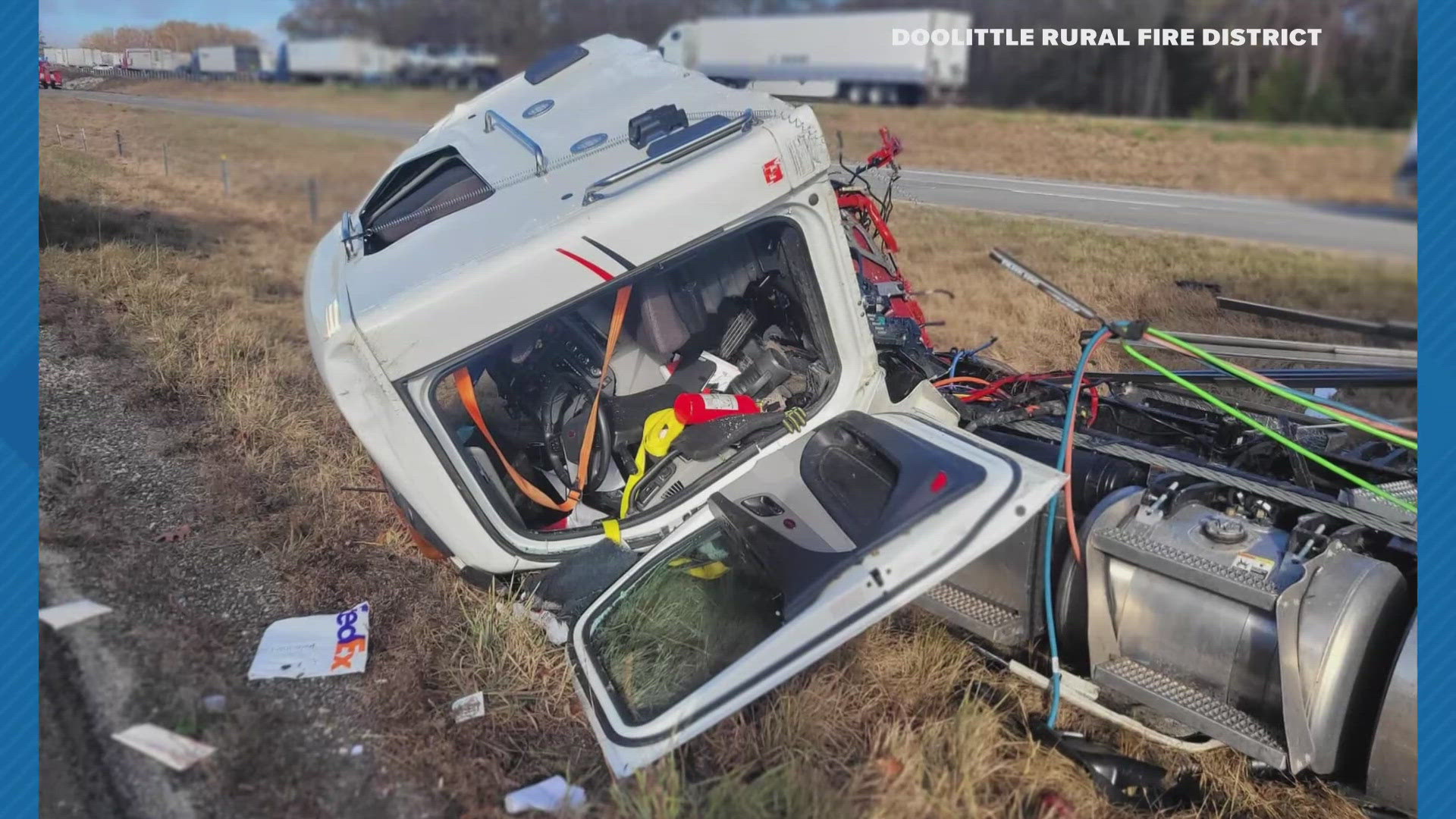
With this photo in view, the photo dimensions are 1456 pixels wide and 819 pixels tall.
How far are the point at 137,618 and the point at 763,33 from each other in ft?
52.4

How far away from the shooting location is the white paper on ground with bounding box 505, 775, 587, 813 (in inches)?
97.6

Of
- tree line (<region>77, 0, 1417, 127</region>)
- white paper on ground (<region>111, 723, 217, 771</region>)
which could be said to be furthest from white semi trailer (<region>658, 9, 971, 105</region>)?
white paper on ground (<region>111, 723, 217, 771</region>)

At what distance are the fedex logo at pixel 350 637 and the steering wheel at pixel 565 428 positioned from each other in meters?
0.88

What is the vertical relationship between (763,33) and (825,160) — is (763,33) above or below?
above

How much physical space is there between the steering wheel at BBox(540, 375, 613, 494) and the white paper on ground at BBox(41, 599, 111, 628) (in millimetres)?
1632

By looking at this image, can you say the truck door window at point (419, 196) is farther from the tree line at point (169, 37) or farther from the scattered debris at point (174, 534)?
the tree line at point (169, 37)

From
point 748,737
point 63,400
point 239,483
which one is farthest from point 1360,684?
point 63,400

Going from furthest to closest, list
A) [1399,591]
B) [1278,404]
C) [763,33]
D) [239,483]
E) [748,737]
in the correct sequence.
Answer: [763,33] < [239,483] < [1278,404] < [748,737] < [1399,591]

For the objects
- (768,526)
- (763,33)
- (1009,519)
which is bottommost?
(768,526)

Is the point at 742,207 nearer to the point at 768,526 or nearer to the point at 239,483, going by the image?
the point at 768,526

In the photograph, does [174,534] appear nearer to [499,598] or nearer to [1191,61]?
[499,598]

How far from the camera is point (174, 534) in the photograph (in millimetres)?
3633

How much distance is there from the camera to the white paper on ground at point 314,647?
2953mm

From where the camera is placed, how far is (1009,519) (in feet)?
7.43
